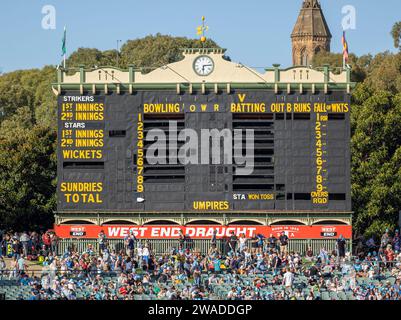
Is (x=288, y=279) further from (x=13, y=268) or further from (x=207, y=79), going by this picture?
(x=13, y=268)

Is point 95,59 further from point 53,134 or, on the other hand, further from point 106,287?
point 106,287

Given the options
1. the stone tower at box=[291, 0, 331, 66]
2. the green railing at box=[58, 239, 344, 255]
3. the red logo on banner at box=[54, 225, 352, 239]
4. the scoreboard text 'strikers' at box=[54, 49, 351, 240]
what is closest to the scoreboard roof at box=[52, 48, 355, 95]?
the scoreboard text 'strikers' at box=[54, 49, 351, 240]

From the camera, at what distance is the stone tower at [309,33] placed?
17925 centimetres

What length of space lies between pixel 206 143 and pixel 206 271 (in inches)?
205

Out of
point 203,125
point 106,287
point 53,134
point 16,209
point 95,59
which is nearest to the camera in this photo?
point 106,287

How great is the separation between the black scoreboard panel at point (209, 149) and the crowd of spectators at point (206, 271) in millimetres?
2036

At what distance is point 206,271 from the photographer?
149 feet

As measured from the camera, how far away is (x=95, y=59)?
111188mm

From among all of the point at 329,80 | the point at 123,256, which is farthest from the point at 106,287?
the point at 329,80

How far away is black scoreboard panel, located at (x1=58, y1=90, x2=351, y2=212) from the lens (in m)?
45.0

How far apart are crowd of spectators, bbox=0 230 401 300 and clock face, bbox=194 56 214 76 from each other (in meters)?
6.76

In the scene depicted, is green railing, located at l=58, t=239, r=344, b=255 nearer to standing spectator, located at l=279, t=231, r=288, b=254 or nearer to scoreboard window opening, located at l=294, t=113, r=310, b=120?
standing spectator, located at l=279, t=231, r=288, b=254

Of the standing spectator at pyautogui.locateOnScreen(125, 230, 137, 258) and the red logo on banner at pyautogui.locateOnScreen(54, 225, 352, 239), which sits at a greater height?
the red logo on banner at pyautogui.locateOnScreen(54, 225, 352, 239)

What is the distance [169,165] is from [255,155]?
346 cm
